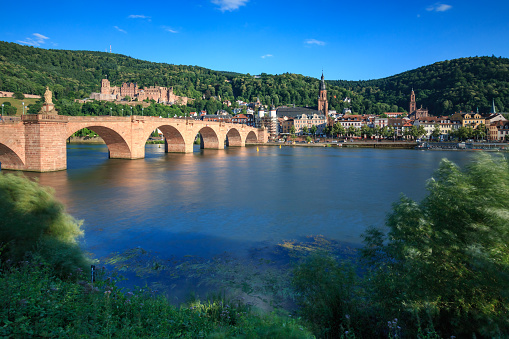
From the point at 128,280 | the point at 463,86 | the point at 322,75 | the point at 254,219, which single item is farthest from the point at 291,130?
the point at 128,280

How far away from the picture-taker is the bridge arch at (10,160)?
2397 cm

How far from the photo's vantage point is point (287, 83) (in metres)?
174

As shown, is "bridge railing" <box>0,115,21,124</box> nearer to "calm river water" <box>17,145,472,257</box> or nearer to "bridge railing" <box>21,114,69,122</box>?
"bridge railing" <box>21,114,69,122</box>

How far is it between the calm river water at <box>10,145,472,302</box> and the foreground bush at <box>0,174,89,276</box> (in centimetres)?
209

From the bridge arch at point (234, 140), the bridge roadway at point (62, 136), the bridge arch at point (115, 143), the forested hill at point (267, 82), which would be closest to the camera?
the bridge roadway at point (62, 136)

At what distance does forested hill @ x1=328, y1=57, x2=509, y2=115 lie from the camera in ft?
345

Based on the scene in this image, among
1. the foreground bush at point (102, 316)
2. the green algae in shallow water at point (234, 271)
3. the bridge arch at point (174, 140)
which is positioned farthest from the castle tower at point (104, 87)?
the foreground bush at point (102, 316)

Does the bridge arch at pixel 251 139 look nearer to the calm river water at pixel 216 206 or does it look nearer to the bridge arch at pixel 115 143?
the bridge arch at pixel 115 143

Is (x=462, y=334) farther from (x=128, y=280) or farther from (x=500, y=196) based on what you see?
(x=128, y=280)

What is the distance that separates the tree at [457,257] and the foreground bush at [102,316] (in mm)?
2026

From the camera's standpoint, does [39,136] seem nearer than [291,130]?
Yes

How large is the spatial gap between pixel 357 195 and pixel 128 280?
15386mm

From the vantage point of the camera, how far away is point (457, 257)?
18.3 feet

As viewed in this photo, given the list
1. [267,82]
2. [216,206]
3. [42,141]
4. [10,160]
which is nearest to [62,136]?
[42,141]
